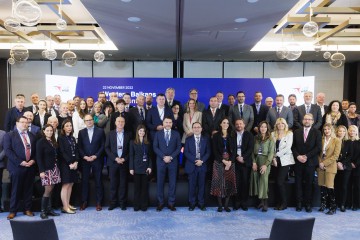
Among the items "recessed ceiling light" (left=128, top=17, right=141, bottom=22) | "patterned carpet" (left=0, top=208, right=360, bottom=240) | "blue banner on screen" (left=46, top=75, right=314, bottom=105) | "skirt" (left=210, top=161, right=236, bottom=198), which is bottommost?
"patterned carpet" (left=0, top=208, right=360, bottom=240)

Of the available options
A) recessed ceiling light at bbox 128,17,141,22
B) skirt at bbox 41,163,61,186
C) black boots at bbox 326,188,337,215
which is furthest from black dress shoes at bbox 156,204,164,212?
recessed ceiling light at bbox 128,17,141,22

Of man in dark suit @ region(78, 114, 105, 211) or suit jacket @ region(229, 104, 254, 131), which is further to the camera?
suit jacket @ region(229, 104, 254, 131)

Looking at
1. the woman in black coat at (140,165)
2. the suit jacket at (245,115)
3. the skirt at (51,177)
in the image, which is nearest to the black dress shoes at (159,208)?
the woman in black coat at (140,165)

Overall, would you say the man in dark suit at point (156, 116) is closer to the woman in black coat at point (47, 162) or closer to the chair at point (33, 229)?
the woman in black coat at point (47, 162)

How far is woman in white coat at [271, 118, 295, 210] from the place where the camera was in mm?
5941

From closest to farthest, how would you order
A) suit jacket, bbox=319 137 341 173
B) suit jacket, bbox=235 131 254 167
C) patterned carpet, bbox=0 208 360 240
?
patterned carpet, bbox=0 208 360 240 → suit jacket, bbox=319 137 341 173 → suit jacket, bbox=235 131 254 167

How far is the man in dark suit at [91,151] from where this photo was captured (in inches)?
229

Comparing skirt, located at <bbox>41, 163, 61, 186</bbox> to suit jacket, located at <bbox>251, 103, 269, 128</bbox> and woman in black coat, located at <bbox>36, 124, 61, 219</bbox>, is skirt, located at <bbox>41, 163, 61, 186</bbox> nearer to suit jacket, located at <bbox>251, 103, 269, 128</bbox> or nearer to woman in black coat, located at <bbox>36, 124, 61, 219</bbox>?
woman in black coat, located at <bbox>36, 124, 61, 219</bbox>

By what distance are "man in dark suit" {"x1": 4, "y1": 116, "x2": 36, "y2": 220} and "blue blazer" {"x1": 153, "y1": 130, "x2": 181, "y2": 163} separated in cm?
203

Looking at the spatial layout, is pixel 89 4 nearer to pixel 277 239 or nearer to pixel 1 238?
pixel 1 238

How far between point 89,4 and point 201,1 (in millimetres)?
1869

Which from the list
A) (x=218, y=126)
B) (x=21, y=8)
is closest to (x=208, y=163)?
(x=218, y=126)

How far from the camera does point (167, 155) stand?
591cm

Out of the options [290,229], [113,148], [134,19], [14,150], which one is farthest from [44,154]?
[290,229]
